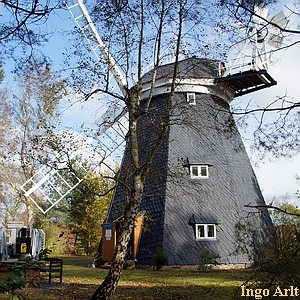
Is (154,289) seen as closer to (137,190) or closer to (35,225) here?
(137,190)

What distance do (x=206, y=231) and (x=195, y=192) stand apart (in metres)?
1.35

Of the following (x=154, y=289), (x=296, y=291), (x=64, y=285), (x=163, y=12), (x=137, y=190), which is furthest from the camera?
(x=64, y=285)

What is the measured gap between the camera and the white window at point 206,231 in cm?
1325

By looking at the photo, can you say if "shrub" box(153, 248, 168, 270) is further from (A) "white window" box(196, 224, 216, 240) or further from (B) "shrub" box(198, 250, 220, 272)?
(A) "white window" box(196, 224, 216, 240)

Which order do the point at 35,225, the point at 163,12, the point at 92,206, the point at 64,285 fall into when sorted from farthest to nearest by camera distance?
the point at 92,206 < the point at 35,225 < the point at 64,285 < the point at 163,12

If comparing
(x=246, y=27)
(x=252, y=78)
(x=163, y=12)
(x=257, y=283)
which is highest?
(x=252, y=78)

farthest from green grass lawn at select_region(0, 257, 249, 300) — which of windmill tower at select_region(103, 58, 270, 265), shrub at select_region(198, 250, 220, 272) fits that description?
windmill tower at select_region(103, 58, 270, 265)

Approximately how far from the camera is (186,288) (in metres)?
8.42

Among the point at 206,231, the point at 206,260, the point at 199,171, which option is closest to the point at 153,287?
the point at 206,260

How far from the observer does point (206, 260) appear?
1229cm

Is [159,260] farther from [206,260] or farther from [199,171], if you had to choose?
[199,171]

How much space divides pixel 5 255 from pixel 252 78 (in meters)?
10.2

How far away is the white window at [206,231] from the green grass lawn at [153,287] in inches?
73.0

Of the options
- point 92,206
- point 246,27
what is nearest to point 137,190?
point 246,27
